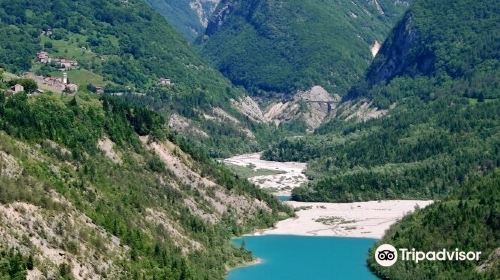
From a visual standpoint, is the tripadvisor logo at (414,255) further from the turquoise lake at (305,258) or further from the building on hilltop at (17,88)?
the building on hilltop at (17,88)

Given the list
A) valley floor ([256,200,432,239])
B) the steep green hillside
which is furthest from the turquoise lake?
valley floor ([256,200,432,239])

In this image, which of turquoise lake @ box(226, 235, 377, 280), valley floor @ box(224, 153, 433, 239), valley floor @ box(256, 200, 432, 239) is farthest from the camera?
valley floor @ box(256, 200, 432, 239)

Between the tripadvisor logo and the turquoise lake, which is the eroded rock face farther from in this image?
the tripadvisor logo

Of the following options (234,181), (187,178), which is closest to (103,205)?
(187,178)

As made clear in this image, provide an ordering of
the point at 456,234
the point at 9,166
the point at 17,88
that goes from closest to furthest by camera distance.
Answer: the point at 9,166
the point at 456,234
the point at 17,88

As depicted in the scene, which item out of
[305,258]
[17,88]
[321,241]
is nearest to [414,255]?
[305,258]

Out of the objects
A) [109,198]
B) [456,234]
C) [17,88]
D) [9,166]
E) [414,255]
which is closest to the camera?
[9,166]

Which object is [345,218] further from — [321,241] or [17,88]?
[17,88]
